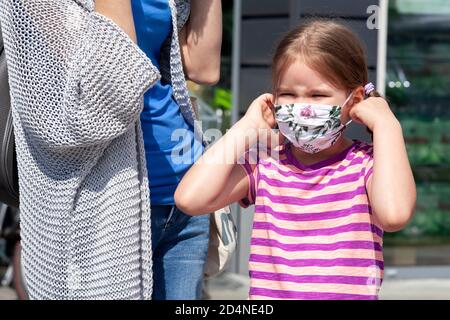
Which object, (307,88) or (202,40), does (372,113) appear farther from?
(202,40)

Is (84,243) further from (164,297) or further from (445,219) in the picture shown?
(445,219)

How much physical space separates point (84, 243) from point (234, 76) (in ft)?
15.3

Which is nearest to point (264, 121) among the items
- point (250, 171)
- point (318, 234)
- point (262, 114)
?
point (262, 114)

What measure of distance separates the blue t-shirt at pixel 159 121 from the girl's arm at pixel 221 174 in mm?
109

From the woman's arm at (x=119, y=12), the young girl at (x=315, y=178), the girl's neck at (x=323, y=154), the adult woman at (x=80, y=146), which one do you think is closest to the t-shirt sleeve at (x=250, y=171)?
the young girl at (x=315, y=178)

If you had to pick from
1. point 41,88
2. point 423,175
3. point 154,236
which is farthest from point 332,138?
point 423,175

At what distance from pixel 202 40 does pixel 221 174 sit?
45 centimetres

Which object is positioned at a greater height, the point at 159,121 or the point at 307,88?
the point at 307,88

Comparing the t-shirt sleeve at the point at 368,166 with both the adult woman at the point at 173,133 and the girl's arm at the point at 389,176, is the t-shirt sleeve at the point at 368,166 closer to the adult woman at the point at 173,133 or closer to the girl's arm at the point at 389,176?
the girl's arm at the point at 389,176

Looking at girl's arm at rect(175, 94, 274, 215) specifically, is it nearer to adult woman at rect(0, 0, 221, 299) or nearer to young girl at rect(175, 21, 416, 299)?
young girl at rect(175, 21, 416, 299)

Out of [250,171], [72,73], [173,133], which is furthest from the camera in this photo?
[173,133]

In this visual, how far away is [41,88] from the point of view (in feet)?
7.07

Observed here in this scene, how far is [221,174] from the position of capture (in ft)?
7.63

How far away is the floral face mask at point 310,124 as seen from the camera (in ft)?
7.43
